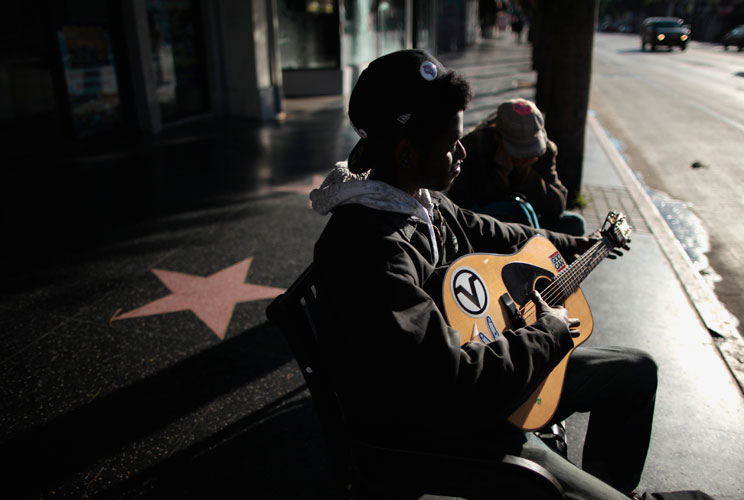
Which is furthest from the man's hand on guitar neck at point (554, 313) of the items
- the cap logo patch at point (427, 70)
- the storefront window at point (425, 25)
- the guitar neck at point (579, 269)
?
the storefront window at point (425, 25)

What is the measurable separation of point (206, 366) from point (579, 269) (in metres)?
2.11

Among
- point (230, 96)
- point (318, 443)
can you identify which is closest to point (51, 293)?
point (318, 443)

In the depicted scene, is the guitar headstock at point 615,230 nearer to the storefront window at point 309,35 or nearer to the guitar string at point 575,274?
the guitar string at point 575,274

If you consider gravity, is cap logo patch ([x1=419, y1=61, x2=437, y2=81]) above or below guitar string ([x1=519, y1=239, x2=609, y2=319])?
above

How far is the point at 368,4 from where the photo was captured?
17.4 meters

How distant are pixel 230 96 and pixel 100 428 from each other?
31.8 feet

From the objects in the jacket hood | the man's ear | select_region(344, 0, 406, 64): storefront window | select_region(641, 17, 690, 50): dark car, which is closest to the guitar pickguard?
the jacket hood

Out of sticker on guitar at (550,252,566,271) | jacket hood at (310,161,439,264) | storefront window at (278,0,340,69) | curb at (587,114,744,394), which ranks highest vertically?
storefront window at (278,0,340,69)

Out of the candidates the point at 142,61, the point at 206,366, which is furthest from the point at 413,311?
the point at 142,61

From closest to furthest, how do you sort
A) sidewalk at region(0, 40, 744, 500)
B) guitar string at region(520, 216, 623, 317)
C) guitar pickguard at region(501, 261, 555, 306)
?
guitar pickguard at region(501, 261, 555, 306) < guitar string at region(520, 216, 623, 317) < sidewalk at region(0, 40, 744, 500)

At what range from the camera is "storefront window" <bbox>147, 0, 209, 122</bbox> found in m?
10.0

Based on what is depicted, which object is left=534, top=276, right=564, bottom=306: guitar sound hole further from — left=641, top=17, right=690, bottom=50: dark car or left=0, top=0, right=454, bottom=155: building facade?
left=641, top=17, right=690, bottom=50: dark car

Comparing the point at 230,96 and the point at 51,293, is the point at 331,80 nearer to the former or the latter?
the point at 230,96

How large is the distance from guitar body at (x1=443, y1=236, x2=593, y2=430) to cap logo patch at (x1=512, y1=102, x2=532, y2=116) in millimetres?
1012
